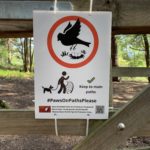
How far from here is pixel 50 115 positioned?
171 cm

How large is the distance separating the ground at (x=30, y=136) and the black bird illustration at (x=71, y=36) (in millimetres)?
2696

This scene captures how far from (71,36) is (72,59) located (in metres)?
0.11

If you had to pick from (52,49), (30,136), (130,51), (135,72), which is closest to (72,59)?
(52,49)

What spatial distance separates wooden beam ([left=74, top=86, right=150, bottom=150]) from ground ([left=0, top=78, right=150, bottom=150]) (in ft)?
8.17

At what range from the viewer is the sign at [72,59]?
5.36 feet

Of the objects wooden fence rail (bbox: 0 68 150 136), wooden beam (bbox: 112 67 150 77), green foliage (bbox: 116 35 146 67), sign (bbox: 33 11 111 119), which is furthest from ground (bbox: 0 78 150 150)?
green foliage (bbox: 116 35 146 67)

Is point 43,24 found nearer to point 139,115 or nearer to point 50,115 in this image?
point 50,115

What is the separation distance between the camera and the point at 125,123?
1702 millimetres

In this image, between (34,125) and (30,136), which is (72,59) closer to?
(34,125)

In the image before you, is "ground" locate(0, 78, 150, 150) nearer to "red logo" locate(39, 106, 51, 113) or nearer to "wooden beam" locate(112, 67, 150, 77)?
"wooden beam" locate(112, 67, 150, 77)

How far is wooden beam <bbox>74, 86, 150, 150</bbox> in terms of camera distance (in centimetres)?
169

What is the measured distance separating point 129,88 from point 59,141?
4515 mm

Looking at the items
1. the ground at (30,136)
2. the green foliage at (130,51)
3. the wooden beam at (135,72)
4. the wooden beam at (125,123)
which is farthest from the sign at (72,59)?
the green foliage at (130,51)

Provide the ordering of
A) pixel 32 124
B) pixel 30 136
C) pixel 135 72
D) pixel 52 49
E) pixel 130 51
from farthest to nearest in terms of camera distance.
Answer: pixel 130 51 → pixel 30 136 → pixel 135 72 → pixel 32 124 → pixel 52 49
